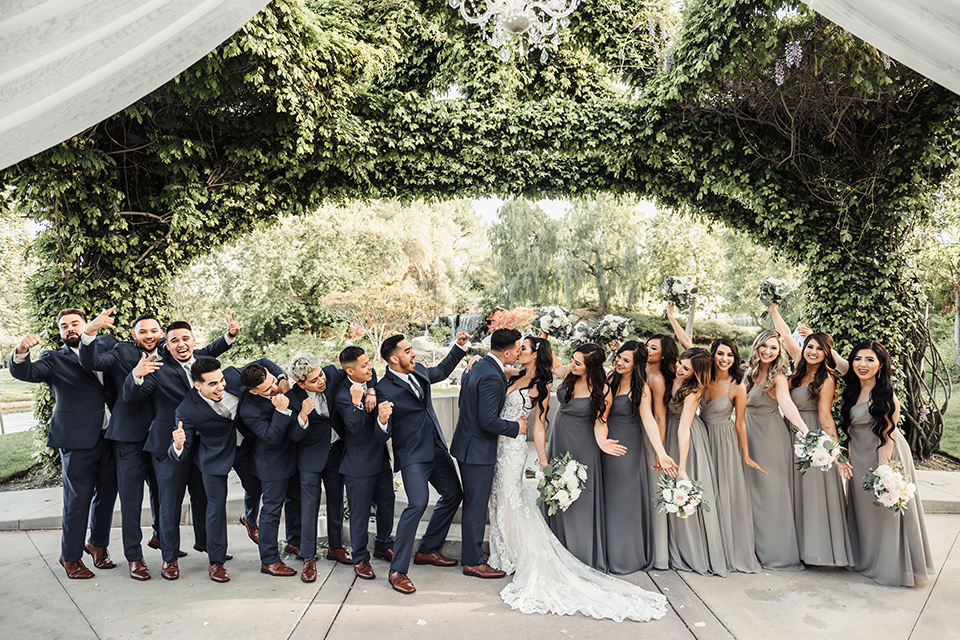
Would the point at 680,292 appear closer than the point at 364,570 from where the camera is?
No

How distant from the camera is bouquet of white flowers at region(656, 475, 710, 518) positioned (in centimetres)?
419

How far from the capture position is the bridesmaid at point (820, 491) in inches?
177

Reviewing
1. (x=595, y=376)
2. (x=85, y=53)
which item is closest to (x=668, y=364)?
(x=595, y=376)

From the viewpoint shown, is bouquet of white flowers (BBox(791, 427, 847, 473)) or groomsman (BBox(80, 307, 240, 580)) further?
groomsman (BBox(80, 307, 240, 580))

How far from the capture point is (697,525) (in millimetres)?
4598

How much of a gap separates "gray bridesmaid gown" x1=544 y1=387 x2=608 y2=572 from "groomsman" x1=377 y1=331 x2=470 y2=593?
0.83m

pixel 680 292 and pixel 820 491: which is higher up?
pixel 680 292

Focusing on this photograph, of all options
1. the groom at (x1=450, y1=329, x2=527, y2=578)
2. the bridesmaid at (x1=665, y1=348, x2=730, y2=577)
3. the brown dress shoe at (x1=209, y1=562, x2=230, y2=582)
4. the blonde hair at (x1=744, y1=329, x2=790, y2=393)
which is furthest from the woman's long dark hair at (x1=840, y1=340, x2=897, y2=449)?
the brown dress shoe at (x1=209, y1=562, x2=230, y2=582)

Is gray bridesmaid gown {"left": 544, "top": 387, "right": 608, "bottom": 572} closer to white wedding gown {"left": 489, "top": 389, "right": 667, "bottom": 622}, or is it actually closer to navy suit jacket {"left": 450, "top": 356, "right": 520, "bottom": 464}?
white wedding gown {"left": 489, "top": 389, "right": 667, "bottom": 622}

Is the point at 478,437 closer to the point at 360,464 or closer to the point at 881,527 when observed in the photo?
the point at 360,464

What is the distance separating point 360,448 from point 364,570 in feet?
2.90

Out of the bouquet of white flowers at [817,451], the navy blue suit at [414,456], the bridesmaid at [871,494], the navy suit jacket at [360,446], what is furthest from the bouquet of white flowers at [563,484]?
the bridesmaid at [871,494]

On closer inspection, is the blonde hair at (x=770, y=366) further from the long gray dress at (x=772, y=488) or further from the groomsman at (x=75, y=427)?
the groomsman at (x=75, y=427)

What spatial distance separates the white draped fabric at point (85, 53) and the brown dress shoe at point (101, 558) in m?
3.61
